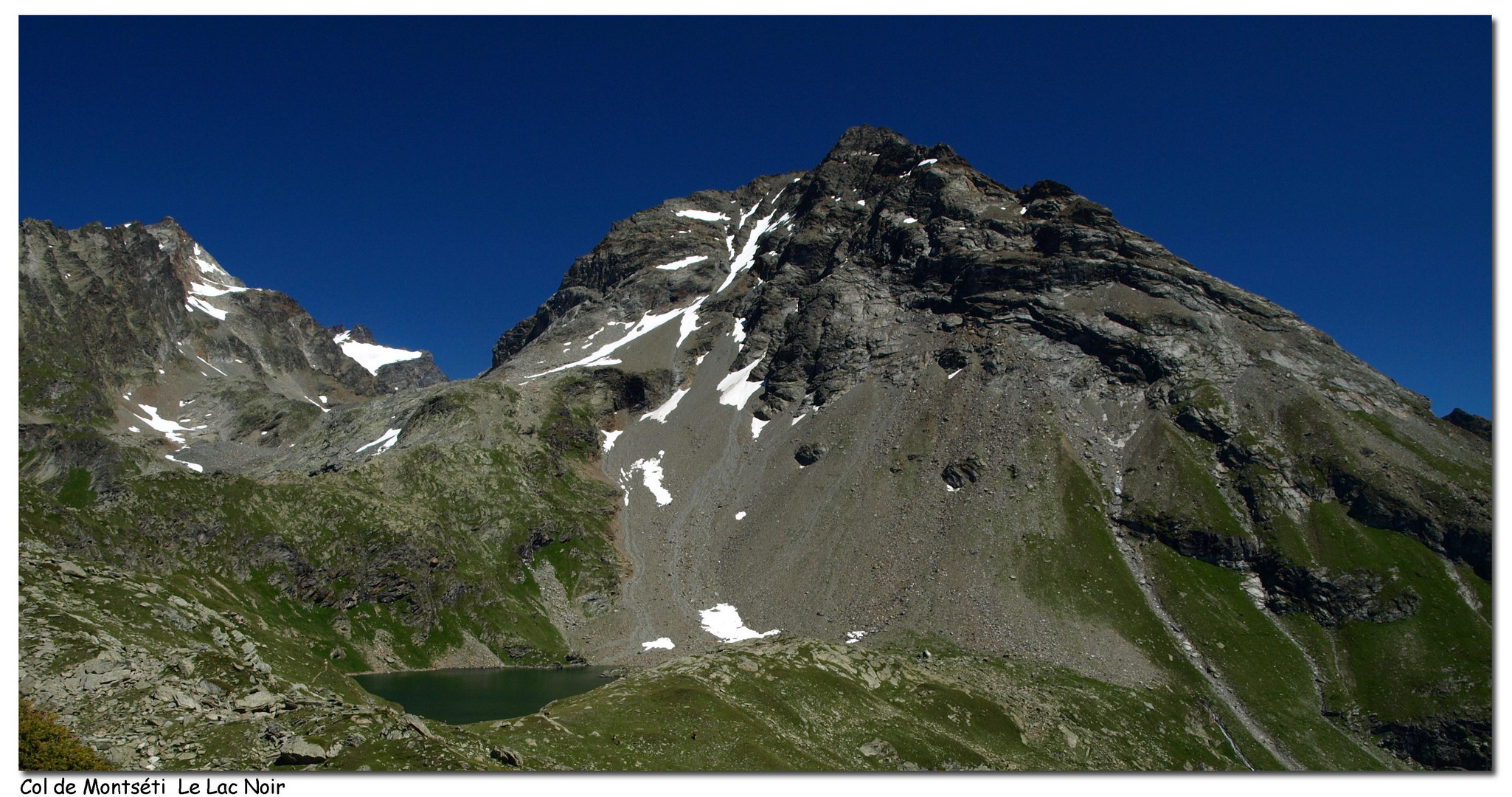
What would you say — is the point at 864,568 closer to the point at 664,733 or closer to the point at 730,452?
the point at 730,452

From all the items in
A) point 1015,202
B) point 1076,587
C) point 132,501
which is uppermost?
point 1015,202

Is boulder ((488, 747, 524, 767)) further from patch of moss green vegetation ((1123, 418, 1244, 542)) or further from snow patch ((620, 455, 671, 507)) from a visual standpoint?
snow patch ((620, 455, 671, 507))

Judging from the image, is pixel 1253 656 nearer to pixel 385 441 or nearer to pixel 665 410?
pixel 665 410

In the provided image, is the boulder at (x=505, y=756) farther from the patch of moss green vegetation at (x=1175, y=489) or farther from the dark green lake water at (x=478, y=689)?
the patch of moss green vegetation at (x=1175, y=489)

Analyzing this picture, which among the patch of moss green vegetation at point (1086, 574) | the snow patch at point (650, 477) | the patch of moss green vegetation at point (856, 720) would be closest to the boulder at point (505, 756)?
the patch of moss green vegetation at point (856, 720)

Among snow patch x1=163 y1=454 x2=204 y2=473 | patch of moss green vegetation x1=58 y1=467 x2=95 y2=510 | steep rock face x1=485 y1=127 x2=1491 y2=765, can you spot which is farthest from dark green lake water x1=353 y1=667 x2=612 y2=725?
snow patch x1=163 y1=454 x2=204 y2=473

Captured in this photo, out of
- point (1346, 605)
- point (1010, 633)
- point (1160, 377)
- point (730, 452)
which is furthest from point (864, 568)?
point (1160, 377)

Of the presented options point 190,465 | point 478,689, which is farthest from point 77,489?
point 478,689
